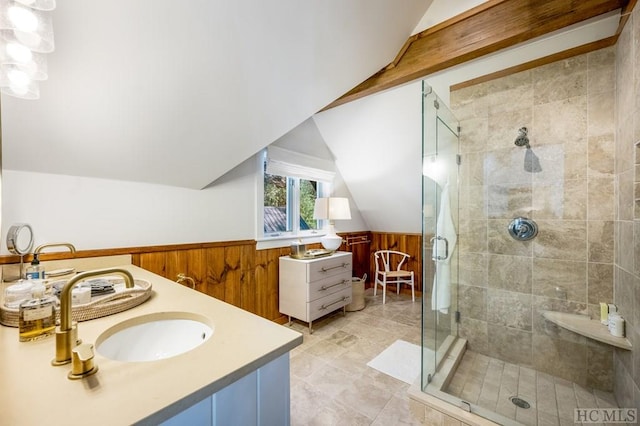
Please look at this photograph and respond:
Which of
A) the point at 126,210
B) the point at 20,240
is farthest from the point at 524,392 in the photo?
the point at 20,240

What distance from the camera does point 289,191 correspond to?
316 cm

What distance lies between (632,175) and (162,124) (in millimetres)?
2530

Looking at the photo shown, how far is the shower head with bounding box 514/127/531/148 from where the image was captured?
2.02m

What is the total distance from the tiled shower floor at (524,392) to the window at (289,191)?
2039mm

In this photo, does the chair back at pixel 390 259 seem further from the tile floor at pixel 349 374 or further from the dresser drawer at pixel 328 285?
the dresser drawer at pixel 328 285

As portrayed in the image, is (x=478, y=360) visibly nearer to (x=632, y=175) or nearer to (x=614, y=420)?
(x=614, y=420)

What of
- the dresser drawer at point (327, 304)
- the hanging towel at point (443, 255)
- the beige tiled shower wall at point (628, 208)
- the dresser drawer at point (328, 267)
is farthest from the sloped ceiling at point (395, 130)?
the dresser drawer at point (327, 304)

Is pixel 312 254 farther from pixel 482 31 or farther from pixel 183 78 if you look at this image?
pixel 482 31

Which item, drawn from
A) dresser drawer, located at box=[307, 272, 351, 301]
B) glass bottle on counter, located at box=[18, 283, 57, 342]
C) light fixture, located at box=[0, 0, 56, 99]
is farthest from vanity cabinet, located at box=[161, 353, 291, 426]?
dresser drawer, located at box=[307, 272, 351, 301]

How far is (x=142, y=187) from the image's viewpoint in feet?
6.10

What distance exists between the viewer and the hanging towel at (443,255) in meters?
2.08

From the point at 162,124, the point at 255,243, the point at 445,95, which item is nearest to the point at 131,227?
the point at 162,124

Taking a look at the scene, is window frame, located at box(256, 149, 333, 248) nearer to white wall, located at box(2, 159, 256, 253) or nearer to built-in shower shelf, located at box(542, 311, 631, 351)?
white wall, located at box(2, 159, 256, 253)

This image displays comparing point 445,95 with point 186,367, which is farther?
point 445,95
